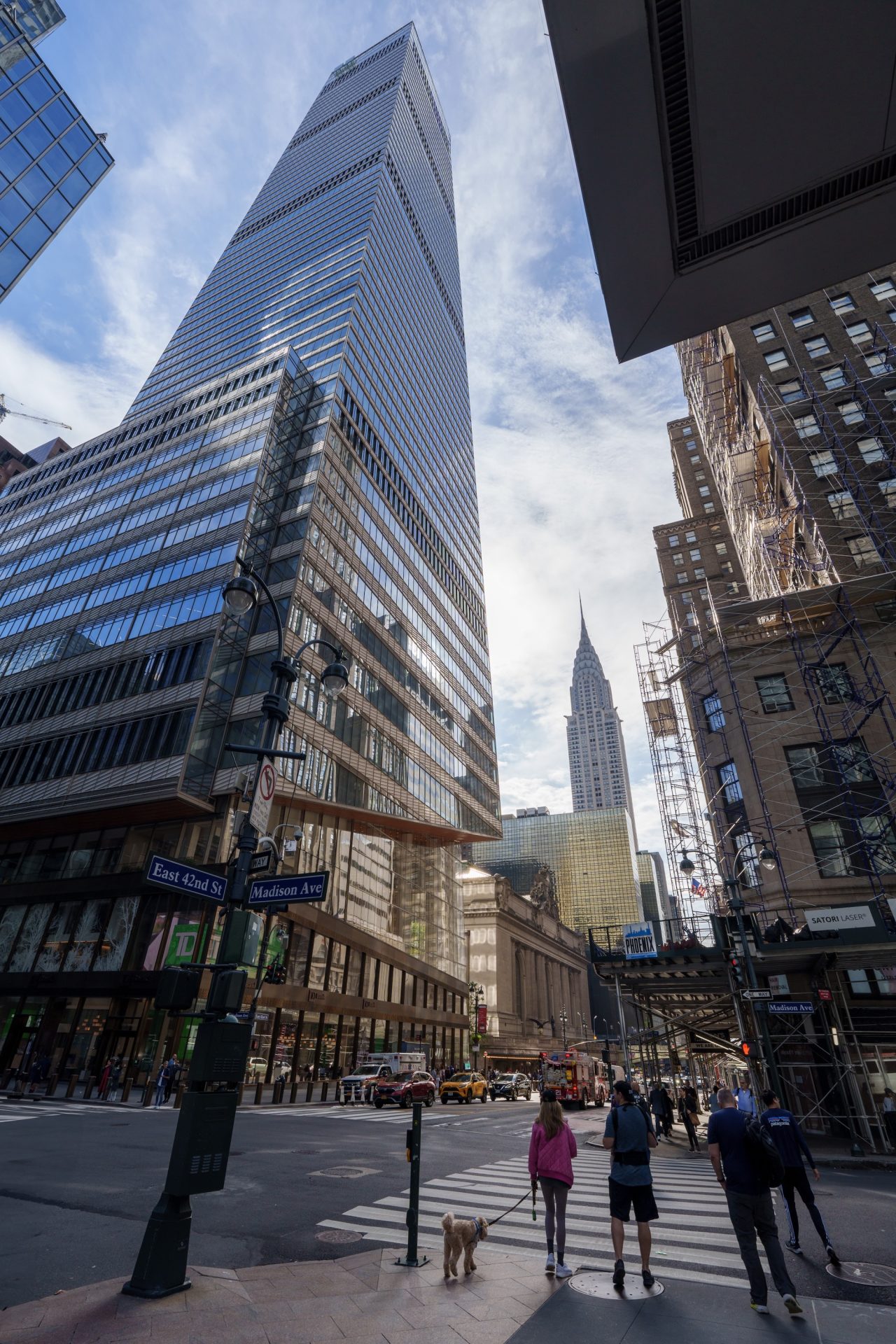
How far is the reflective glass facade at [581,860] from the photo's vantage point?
154 metres

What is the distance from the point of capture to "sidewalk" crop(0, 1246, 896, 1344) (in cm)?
485

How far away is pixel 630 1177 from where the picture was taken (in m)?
6.81

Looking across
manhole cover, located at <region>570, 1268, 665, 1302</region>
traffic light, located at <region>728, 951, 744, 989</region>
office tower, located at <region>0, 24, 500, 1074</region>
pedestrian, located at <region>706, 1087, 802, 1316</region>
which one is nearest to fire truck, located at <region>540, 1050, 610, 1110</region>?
office tower, located at <region>0, 24, 500, 1074</region>

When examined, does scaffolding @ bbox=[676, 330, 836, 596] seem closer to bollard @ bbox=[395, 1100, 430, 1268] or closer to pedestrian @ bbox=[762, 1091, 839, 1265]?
pedestrian @ bbox=[762, 1091, 839, 1265]

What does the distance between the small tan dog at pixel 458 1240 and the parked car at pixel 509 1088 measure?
149ft

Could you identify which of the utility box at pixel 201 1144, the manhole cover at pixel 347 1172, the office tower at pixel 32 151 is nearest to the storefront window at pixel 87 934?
the manhole cover at pixel 347 1172

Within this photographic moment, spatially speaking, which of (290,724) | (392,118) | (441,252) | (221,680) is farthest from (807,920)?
(392,118)

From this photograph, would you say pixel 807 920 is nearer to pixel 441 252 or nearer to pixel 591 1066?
pixel 591 1066

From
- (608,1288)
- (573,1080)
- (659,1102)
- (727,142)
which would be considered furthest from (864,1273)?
(573,1080)

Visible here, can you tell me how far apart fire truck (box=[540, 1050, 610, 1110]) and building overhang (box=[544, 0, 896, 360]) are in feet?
142

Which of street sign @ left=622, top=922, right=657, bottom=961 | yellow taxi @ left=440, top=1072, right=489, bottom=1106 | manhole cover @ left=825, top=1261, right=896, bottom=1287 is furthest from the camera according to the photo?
yellow taxi @ left=440, top=1072, right=489, bottom=1106

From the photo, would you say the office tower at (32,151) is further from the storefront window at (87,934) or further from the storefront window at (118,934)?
the storefront window at (87,934)

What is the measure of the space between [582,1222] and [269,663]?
112 ft

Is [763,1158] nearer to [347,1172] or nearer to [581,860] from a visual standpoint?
[347,1172]
